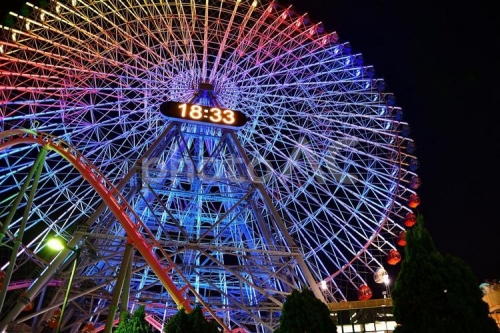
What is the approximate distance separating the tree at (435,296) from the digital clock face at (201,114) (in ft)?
40.0

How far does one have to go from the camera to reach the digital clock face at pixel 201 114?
21281 mm

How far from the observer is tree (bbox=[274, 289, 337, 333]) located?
12.0 m

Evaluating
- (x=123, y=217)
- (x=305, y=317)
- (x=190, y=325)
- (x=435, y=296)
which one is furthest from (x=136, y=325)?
(x=435, y=296)

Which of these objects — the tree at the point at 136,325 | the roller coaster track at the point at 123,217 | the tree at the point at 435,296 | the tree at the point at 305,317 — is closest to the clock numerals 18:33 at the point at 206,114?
the roller coaster track at the point at 123,217

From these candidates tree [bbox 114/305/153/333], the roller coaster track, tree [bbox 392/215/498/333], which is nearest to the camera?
tree [bbox 392/215/498/333]

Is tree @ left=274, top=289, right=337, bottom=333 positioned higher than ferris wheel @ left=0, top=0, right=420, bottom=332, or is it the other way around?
ferris wheel @ left=0, top=0, right=420, bottom=332

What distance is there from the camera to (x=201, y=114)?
2152 centimetres

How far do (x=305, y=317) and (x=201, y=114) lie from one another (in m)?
11.9

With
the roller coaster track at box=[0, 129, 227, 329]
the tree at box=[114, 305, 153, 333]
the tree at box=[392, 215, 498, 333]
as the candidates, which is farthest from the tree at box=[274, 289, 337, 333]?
the roller coaster track at box=[0, 129, 227, 329]

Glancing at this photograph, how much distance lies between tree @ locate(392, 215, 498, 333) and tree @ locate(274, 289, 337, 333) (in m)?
2.15

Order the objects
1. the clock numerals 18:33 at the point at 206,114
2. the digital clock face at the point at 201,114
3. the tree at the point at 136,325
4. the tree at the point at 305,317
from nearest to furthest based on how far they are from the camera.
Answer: the tree at the point at 305,317 → the tree at the point at 136,325 → the digital clock face at the point at 201,114 → the clock numerals 18:33 at the point at 206,114

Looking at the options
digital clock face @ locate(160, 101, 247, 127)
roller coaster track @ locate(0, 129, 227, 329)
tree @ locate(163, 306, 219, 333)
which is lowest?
tree @ locate(163, 306, 219, 333)

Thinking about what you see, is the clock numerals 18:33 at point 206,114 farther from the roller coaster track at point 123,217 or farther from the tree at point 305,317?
the tree at point 305,317

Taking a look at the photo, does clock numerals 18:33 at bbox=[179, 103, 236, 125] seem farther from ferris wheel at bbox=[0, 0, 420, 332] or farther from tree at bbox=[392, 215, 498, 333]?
tree at bbox=[392, 215, 498, 333]
